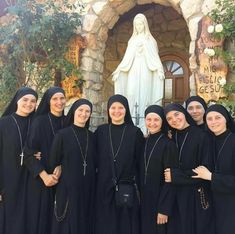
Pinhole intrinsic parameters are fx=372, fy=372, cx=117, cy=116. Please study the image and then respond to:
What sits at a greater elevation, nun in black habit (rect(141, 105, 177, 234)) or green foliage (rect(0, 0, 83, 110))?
green foliage (rect(0, 0, 83, 110))

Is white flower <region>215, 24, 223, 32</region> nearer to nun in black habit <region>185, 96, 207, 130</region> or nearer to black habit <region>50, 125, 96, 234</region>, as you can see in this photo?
nun in black habit <region>185, 96, 207, 130</region>

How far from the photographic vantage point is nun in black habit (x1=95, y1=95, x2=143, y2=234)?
10.3 feet

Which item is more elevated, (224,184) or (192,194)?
(224,184)

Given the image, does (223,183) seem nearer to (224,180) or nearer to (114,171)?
(224,180)

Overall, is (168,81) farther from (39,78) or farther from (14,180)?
(14,180)

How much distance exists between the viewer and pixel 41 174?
3.19m

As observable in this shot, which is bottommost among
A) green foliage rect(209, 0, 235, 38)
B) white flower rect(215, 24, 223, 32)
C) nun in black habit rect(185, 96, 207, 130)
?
nun in black habit rect(185, 96, 207, 130)

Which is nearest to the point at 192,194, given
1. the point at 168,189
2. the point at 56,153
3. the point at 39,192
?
the point at 168,189

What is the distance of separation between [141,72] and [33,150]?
2632 mm

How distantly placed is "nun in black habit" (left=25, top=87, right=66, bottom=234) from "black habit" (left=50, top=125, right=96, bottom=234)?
0.11m

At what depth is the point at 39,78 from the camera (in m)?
6.28

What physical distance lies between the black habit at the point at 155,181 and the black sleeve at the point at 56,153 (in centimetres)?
72

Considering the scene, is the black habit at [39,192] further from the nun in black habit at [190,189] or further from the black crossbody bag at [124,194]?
the nun in black habit at [190,189]

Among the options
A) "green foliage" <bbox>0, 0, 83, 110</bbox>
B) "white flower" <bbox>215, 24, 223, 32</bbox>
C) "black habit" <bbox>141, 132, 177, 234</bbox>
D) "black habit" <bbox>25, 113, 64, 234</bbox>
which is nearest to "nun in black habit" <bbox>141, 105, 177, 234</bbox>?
"black habit" <bbox>141, 132, 177, 234</bbox>
